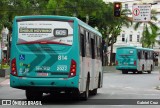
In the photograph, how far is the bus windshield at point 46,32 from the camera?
58.8 ft

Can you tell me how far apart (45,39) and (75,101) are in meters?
2.91

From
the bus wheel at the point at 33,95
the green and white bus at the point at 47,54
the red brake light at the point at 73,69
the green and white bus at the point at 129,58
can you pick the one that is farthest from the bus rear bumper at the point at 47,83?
the green and white bus at the point at 129,58

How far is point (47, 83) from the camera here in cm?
1775

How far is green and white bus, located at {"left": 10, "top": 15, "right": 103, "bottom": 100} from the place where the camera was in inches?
699

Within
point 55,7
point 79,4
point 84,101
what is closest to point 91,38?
point 84,101

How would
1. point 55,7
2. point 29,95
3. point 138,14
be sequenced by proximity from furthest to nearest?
point 55,7 < point 138,14 < point 29,95

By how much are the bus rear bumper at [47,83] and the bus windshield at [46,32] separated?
125 cm

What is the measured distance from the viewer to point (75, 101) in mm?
19531

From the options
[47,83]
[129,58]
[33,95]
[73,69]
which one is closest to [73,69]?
[73,69]

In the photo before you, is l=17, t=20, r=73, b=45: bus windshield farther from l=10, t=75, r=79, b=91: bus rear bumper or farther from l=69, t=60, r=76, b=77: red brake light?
l=10, t=75, r=79, b=91: bus rear bumper

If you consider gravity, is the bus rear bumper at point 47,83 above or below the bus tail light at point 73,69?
below

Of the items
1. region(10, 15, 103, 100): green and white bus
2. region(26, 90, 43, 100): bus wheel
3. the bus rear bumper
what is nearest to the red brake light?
region(10, 15, 103, 100): green and white bus

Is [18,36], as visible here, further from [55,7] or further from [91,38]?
[55,7]

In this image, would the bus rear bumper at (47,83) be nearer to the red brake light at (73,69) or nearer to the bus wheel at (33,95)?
the red brake light at (73,69)
